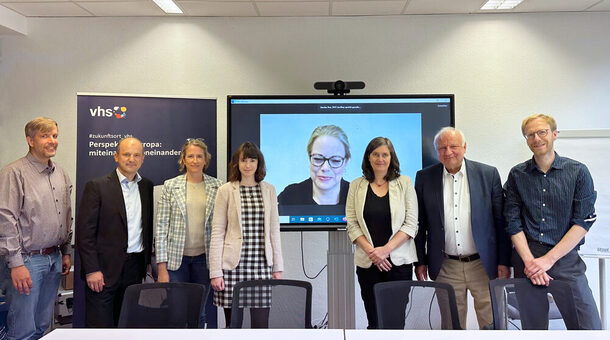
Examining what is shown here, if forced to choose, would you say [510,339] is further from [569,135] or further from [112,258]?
[569,135]

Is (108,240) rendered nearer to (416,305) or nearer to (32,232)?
(32,232)

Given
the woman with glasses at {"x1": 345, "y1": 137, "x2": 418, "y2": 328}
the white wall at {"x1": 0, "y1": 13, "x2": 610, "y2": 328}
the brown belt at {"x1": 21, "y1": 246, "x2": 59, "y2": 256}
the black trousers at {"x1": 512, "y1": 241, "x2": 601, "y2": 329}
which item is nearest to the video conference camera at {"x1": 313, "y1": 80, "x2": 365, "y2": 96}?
the white wall at {"x1": 0, "y1": 13, "x2": 610, "y2": 328}

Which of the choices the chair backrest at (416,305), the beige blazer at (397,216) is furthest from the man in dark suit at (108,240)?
the chair backrest at (416,305)

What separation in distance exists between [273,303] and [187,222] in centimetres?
118

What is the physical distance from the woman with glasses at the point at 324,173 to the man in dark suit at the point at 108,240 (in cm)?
125

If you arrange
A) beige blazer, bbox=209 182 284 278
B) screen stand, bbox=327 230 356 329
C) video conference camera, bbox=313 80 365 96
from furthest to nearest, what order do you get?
video conference camera, bbox=313 80 365 96, screen stand, bbox=327 230 356 329, beige blazer, bbox=209 182 284 278

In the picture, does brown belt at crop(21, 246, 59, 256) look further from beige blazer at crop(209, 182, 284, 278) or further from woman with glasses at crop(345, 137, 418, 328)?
woman with glasses at crop(345, 137, 418, 328)

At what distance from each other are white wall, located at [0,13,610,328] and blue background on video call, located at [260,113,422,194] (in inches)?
25.4

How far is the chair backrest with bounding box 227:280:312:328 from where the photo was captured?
2340 millimetres

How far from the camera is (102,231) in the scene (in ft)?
10.3

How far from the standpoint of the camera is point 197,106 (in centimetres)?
394

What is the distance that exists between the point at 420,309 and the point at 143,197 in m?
2.07

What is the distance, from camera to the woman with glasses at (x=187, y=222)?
321 centimetres

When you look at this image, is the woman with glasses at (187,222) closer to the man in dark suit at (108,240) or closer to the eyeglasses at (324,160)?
the man in dark suit at (108,240)
